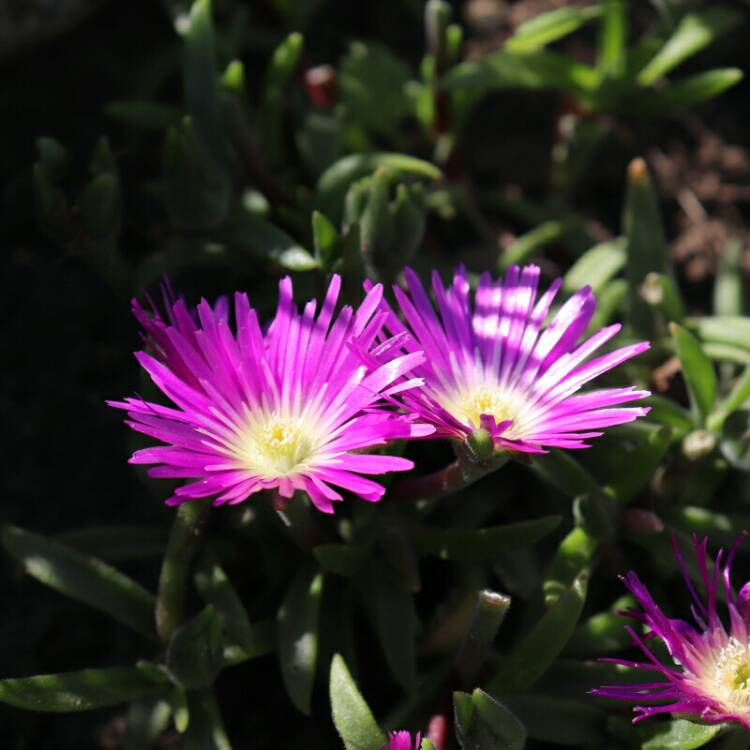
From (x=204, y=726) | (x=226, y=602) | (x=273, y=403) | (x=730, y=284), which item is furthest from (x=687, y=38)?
(x=204, y=726)

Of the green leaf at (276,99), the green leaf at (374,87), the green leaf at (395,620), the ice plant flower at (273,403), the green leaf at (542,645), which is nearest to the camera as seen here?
the ice plant flower at (273,403)

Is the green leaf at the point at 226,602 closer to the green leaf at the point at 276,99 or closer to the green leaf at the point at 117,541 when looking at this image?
the green leaf at the point at 117,541

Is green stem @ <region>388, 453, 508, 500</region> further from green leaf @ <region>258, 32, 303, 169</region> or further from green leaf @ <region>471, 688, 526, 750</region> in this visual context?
green leaf @ <region>258, 32, 303, 169</region>

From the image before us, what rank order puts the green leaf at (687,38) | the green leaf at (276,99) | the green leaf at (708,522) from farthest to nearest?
the green leaf at (687,38) < the green leaf at (276,99) < the green leaf at (708,522)

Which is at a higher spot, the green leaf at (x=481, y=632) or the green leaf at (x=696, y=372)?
the green leaf at (x=696, y=372)

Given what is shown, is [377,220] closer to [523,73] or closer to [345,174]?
[345,174]

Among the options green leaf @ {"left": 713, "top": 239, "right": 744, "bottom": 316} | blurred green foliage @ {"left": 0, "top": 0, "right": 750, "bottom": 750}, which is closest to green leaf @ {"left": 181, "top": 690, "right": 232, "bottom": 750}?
blurred green foliage @ {"left": 0, "top": 0, "right": 750, "bottom": 750}

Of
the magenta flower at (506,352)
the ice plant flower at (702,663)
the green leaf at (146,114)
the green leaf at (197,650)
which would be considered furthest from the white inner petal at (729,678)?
the green leaf at (146,114)

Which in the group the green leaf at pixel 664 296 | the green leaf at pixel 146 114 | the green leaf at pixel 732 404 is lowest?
the green leaf at pixel 732 404

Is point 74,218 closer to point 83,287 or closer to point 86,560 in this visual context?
point 83,287
